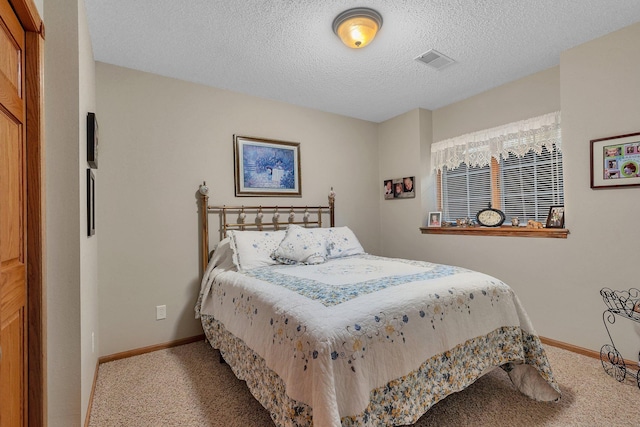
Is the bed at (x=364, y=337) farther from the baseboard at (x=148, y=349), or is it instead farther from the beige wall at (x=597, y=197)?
the beige wall at (x=597, y=197)

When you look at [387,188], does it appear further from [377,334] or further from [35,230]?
[35,230]

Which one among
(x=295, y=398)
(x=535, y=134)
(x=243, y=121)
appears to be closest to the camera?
(x=295, y=398)

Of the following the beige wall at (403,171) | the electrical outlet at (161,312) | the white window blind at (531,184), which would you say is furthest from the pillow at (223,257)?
the white window blind at (531,184)

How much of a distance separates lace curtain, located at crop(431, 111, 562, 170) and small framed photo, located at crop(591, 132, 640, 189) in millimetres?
Result: 407

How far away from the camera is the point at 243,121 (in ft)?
10.6

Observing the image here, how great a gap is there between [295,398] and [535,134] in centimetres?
306

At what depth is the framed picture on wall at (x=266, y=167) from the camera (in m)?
3.19

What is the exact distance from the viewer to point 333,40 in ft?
7.59

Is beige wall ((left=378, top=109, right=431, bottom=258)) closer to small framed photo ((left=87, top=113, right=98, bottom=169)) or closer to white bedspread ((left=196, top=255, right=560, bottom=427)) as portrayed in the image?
white bedspread ((left=196, top=255, right=560, bottom=427))

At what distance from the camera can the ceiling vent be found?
2517 mm

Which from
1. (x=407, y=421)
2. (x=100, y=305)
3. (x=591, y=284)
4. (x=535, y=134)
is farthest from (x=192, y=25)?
(x=591, y=284)

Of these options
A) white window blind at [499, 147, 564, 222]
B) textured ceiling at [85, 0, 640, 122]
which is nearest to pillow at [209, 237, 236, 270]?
textured ceiling at [85, 0, 640, 122]

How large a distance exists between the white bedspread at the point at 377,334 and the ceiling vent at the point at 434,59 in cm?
170

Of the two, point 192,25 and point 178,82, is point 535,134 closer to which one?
point 192,25
